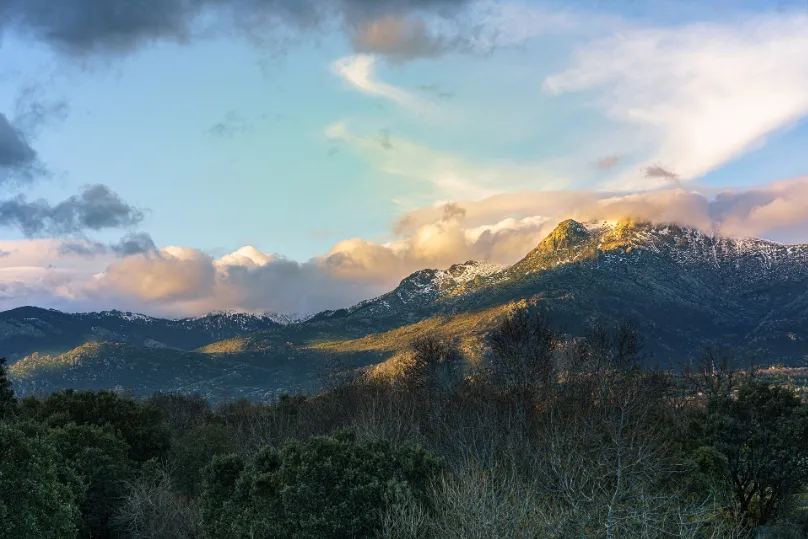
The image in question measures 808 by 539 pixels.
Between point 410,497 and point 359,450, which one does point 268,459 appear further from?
point 410,497

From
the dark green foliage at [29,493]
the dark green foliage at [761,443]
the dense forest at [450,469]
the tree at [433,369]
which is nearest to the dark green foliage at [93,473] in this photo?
the dense forest at [450,469]

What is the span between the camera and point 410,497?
27.7m

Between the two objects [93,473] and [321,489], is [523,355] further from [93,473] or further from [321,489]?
[93,473]

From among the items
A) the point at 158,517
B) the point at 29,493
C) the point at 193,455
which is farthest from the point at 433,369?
the point at 29,493

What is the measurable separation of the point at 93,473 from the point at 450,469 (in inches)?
1028

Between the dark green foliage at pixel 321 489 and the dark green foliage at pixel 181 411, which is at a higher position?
the dark green foliage at pixel 321 489

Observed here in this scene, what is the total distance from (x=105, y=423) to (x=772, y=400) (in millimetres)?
52718

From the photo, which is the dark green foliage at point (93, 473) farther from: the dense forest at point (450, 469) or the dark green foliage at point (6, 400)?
the dark green foliage at point (6, 400)

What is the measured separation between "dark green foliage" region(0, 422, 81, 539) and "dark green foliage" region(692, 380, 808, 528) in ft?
120

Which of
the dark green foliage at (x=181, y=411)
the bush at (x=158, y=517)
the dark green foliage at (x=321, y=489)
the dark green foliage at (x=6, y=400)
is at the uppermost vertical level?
the dark green foliage at (x=6, y=400)

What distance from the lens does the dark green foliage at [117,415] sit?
5584 cm

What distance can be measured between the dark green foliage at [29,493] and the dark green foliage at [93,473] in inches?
522

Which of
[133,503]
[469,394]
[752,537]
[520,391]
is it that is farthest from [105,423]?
[752,537]

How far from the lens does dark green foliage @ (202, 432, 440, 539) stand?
92.9ft
